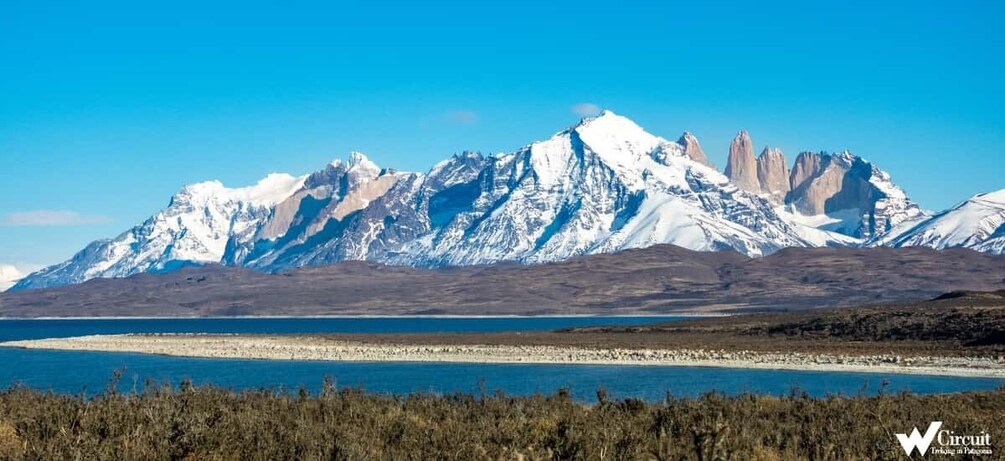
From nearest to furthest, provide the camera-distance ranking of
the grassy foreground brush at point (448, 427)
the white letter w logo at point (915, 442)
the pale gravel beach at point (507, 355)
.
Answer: the grassy foreground brush at point (448, 427) → the white letter w logo at point (915, 442) → the pale gravel beach at point (507, 355)

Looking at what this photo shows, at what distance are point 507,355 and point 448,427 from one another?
206 feet

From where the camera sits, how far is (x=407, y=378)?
6209cm

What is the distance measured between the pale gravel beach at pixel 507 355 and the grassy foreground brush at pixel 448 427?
3705 cm

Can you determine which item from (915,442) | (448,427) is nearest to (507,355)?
(448,427)

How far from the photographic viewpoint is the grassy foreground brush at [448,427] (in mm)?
17734

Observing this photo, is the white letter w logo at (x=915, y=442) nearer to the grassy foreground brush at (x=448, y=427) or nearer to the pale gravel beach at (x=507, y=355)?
Answer: the grassy foreground brush at (x=448, y=427)

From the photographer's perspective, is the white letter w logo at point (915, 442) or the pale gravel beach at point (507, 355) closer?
the white letter w logo at point (915, 442)

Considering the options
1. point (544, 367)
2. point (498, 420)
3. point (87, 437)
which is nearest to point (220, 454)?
point (87, 437)

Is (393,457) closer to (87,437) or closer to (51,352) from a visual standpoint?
(87,437)

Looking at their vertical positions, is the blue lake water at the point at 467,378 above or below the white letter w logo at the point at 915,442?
Result: below

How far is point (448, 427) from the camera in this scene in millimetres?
21453

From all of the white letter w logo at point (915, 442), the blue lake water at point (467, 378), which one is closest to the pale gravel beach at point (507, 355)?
the blue lake water at point (467, 378)

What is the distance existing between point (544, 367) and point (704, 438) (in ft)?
186

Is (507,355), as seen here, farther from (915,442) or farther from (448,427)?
(915,442)
